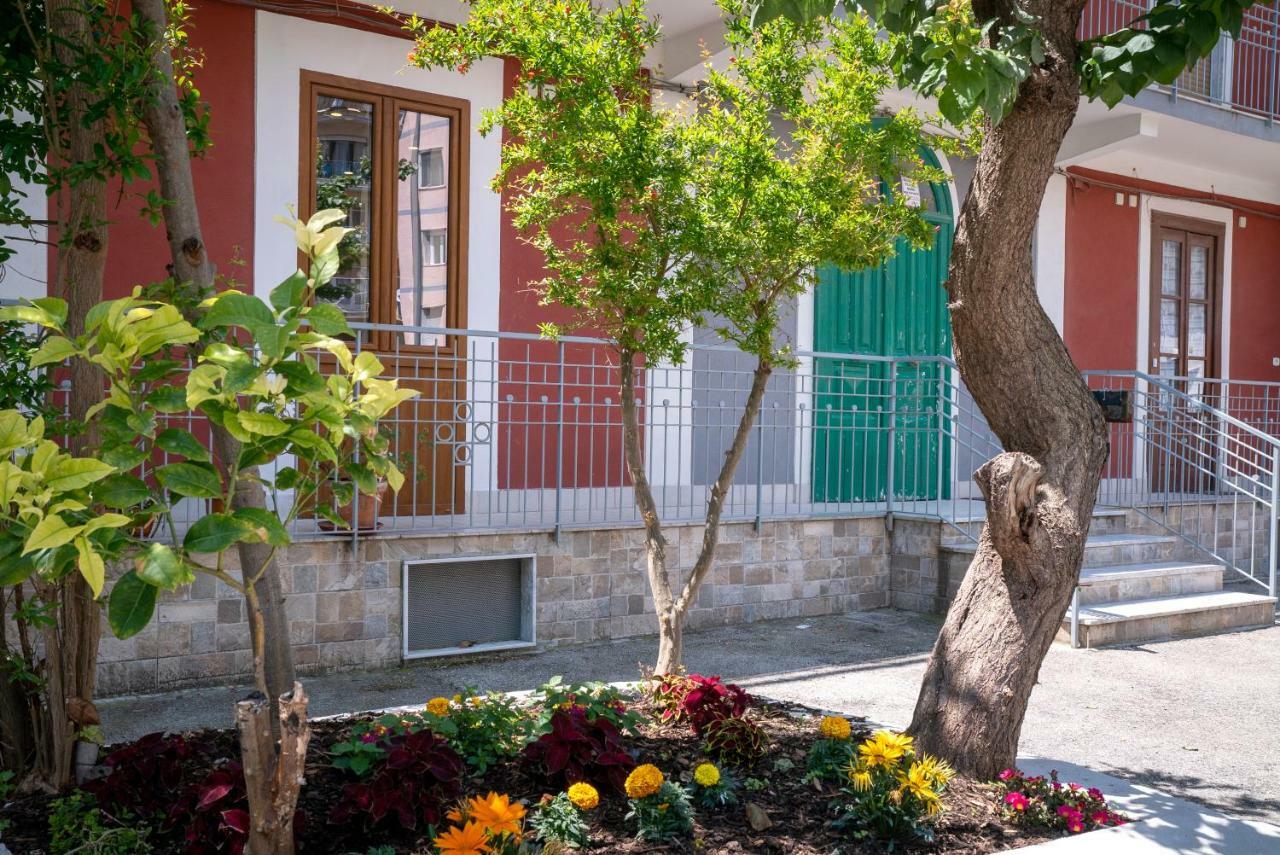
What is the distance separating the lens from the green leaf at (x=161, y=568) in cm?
226

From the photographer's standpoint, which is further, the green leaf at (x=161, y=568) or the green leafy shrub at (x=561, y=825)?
the green leafy shrub at (x=561, y=825)

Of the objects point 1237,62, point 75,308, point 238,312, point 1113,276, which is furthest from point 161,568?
point 1237,62

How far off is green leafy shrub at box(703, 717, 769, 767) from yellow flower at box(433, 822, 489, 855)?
1294mm

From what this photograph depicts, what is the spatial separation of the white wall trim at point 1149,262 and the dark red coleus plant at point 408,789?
11.1 metres

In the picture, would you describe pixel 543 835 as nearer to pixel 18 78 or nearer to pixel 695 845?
pixel 695 845

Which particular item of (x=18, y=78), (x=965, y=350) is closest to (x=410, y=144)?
(x=18, y=78)

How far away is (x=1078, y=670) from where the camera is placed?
7344mm

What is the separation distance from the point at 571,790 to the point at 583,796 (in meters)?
0.04

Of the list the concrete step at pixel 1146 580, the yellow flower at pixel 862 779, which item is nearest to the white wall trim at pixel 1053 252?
the concrete step at pixel 1146 580

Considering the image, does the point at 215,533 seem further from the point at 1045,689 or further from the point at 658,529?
the point at 1045,689

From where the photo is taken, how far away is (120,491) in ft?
8.13

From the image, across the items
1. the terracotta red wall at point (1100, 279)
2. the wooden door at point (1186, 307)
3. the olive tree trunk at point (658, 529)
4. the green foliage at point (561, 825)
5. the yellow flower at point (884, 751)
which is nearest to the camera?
the green foliage at point (561, 825)

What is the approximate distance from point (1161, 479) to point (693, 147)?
9.63 metres

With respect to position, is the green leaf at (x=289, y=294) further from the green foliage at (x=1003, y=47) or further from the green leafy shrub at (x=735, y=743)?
the green leafy shrub at (x=735, y=743)
